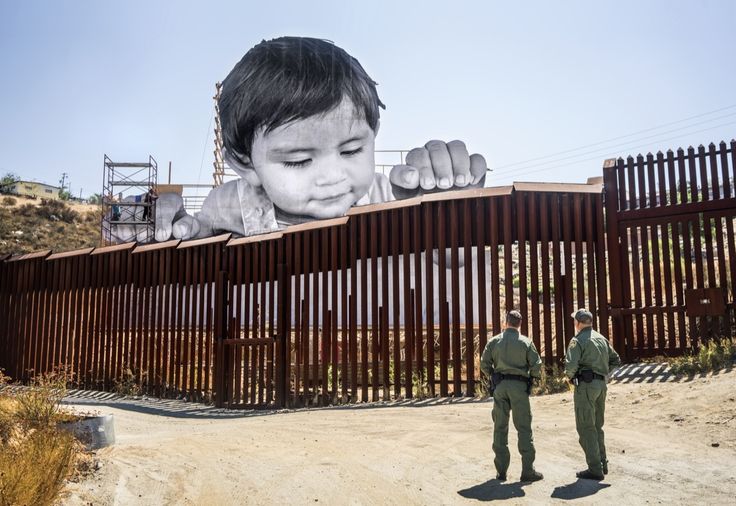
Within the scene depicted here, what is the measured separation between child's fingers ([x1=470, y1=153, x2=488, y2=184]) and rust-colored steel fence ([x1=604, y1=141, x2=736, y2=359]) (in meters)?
17.1

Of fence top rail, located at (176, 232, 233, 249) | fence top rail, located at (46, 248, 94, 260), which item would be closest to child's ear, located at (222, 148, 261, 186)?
fence top rail, located at (46, 248, 94, 260)

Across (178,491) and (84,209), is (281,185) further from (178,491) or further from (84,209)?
(84,209)

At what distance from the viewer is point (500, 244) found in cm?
1088

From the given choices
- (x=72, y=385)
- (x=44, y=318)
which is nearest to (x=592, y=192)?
(x=72, y=385)

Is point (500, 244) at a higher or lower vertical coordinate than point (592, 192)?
lower

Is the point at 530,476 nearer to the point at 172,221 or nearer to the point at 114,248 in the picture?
the point at 114,248

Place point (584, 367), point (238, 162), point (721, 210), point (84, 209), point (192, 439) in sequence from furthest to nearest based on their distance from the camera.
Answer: point (84, 209) → point (238, 162) → point (721, 210) → point (192, 439) → point (584, 367)

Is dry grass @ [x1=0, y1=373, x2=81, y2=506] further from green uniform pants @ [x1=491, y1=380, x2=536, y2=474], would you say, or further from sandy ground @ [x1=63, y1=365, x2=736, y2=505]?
green uniform pants @ [x1=491, y1=380, x2=536, y2=474]

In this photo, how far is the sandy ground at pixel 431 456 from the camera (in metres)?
5.64

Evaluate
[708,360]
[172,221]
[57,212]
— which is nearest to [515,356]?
[708,360]

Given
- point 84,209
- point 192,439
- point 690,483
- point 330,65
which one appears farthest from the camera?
point 84,209

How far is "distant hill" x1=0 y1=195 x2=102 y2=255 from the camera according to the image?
49.8 meters

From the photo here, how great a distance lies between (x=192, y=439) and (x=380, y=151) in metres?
23.8

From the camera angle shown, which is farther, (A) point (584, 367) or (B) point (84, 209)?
(B) point (84, 209)
